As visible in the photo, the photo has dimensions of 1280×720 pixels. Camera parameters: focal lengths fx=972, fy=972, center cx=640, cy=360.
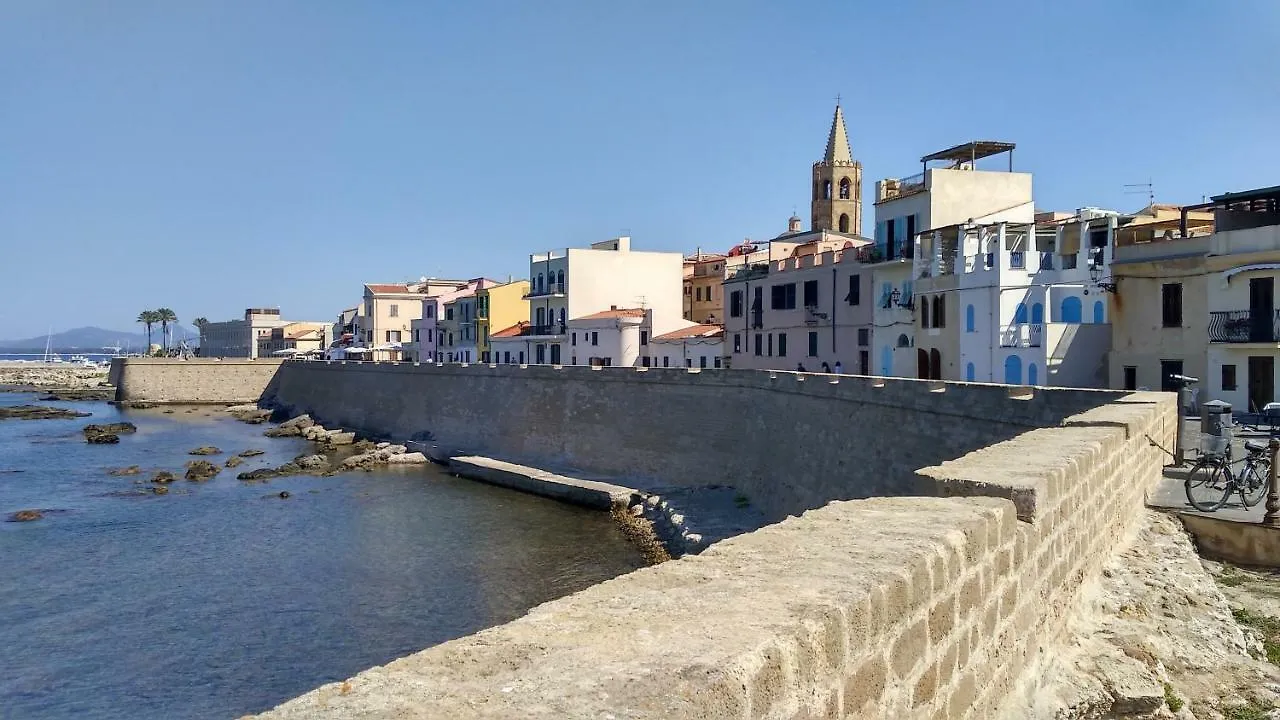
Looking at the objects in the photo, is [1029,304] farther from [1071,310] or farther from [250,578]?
[250,578]

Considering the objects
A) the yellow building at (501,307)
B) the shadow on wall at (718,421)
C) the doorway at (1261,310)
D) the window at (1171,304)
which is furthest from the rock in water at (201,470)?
the doorway at (1261,310)

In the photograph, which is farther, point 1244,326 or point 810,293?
point 810,293

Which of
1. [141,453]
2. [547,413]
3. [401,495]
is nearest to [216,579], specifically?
[401,495]

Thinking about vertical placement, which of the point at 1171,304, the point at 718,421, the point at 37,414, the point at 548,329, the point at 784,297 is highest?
the point at 784,297

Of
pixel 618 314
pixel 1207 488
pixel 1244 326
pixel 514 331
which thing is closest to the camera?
pixel 1207 488

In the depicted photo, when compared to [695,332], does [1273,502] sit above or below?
below

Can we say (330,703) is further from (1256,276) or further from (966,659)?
(1256,276)

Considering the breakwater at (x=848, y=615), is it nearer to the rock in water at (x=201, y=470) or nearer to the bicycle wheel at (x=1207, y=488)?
the bicycle wheel at (x=1207, y=488)

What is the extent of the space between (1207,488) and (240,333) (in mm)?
141509

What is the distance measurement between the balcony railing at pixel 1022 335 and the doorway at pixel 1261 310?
5714 millimetres

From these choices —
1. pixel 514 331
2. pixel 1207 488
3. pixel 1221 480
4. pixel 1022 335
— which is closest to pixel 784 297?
pixel 1022 335

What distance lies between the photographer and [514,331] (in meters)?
61.4

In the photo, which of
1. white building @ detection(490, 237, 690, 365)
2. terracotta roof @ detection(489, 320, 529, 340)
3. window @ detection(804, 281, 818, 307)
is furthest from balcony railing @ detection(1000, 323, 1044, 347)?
terracotta roof @ detection(489, 320, 529, 340)

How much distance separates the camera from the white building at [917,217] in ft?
113
